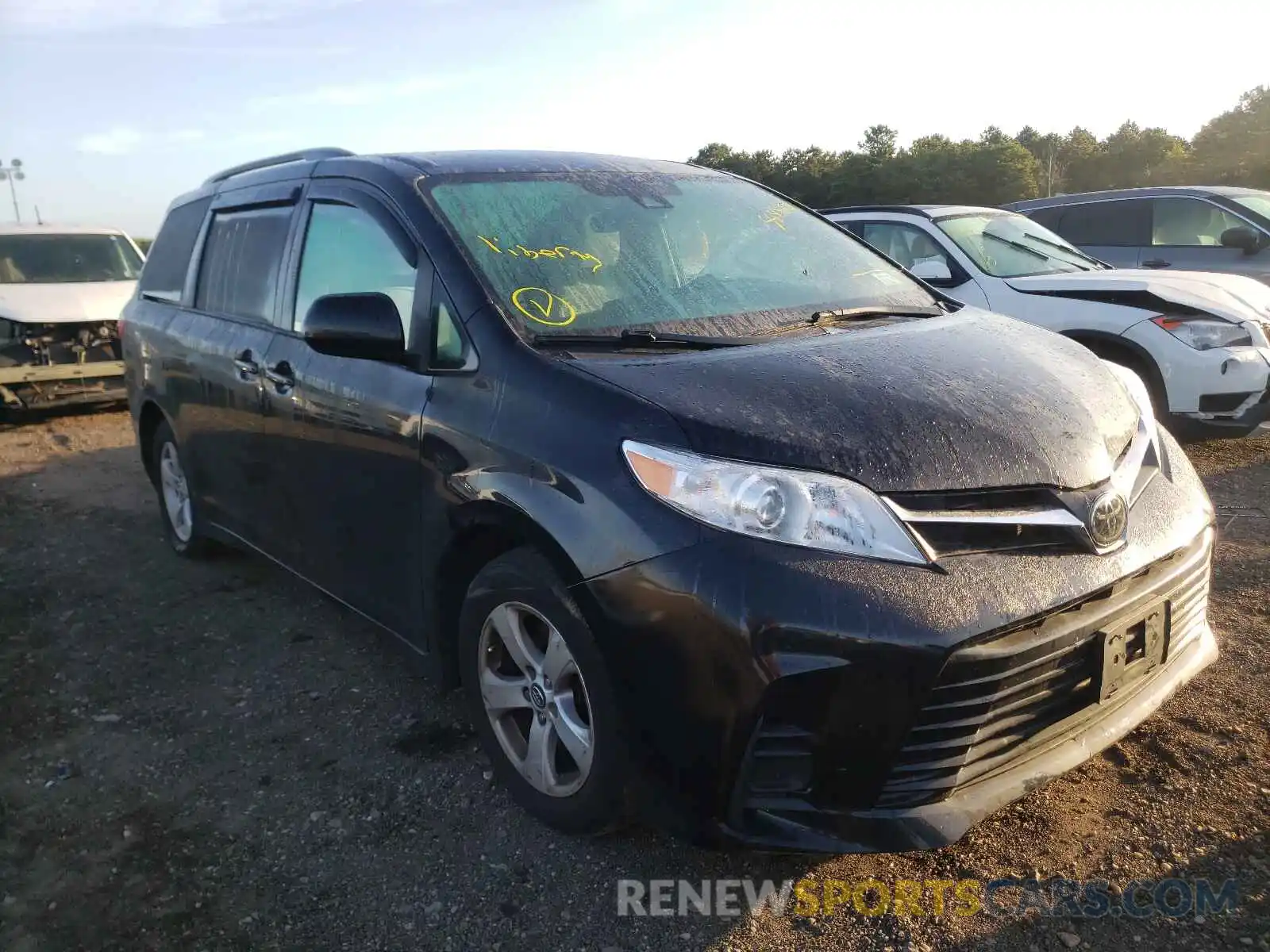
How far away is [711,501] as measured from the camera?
215cm

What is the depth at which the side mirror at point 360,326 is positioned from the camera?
9.34ft

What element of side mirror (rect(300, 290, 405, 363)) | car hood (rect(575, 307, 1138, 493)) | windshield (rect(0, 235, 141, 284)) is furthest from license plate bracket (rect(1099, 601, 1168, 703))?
windshield (rect(0, 235, 141, 284))

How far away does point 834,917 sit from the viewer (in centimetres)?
233

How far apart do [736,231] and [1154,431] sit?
149 cm

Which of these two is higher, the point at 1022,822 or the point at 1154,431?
the point at 1154,431

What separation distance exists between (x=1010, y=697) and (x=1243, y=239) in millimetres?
7860

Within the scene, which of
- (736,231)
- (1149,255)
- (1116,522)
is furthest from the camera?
(1149,255)

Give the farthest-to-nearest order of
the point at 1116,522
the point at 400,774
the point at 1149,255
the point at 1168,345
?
the point at 1149,255
the point at 1168,345
the point at 400,774
the point at 1116,522

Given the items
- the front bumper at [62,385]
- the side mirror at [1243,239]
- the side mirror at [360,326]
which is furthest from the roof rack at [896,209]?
the front bumper at [62,385]

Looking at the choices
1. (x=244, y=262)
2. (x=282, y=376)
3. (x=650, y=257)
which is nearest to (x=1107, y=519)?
(x=650, y=257)

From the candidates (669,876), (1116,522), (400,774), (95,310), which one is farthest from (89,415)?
(1116,522)

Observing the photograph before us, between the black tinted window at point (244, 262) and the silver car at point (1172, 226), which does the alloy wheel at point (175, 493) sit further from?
the silver car at point (1172, 226)

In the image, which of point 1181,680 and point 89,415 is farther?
point 89,415

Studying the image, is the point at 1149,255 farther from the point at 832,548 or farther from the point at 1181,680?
the point at 832,548
